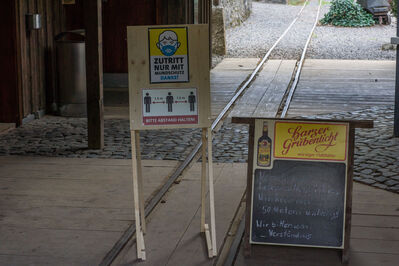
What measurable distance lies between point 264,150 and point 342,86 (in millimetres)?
→ 8783

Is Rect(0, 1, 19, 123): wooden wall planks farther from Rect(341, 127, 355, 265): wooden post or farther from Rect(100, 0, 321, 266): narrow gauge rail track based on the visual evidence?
Rect(341, 127, 355, 265): wooden post

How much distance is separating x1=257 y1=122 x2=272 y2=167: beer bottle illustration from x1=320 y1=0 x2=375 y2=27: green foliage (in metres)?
24.8

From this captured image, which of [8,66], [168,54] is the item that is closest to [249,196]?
[168,54]

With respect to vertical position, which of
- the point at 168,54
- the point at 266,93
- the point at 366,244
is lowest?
the point at 366,244

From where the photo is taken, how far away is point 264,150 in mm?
4395

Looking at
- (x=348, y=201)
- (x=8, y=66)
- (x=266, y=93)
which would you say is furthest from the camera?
(x=266, y=93)

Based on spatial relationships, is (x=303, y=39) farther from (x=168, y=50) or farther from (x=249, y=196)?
(x=249, y=196)

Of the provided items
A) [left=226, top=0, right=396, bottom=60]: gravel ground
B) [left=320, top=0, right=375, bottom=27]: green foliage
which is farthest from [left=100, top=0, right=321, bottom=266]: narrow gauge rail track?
[left=320, top=0, right=375, bottom=27]: green foliage

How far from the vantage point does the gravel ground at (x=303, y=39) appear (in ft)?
62.9

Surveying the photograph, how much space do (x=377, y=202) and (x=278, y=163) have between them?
64.1 inches

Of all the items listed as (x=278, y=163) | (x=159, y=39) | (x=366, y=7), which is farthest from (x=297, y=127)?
(x=366, y=7)

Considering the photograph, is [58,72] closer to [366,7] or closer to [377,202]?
[377,202]

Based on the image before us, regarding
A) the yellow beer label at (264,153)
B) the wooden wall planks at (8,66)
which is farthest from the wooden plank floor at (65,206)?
the wooden wall planks at (8,66)

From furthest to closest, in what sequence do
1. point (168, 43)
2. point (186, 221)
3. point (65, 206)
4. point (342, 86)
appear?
1. point (342, 86)
2. point (65, 206)
3. point (186, 221)
4. point (168, 43)
